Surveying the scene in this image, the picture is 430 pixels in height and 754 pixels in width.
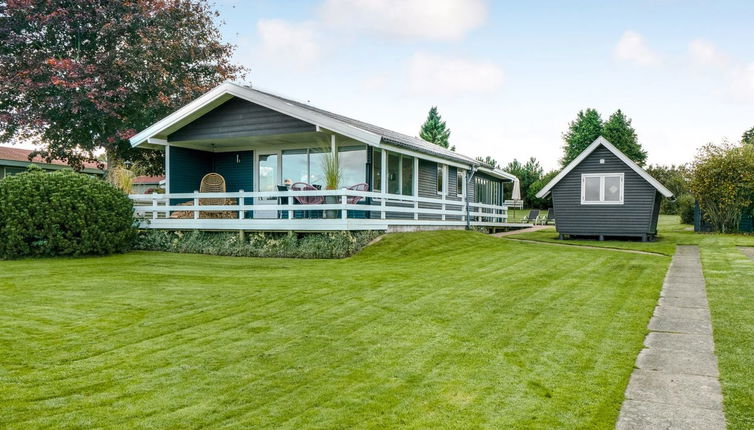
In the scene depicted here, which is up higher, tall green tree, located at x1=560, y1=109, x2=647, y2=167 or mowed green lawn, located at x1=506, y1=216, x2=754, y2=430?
tall green tree, located at x1=560, y1=109, x2=647, y2=167

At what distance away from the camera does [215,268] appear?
1035 cm

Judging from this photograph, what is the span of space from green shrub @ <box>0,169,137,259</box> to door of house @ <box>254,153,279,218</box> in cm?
547

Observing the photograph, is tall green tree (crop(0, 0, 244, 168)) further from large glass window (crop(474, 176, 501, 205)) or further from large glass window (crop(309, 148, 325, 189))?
large glass window (crop(474, 176, 501, 205))

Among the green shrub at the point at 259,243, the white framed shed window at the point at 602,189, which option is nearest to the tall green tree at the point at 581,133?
the white framed shed window at the point at 602,189

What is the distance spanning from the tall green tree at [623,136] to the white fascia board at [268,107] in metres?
44.8

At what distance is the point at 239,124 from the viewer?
1638 cm

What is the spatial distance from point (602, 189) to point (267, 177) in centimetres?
1133

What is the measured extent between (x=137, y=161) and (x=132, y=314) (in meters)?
20.9

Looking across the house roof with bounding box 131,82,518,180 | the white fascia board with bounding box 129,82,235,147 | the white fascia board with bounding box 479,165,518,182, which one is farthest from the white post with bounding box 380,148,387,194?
the white fascia board with bounding box 479,165,518,182

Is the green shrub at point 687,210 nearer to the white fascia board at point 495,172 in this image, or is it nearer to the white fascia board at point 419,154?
the white fascia board at point 495,172

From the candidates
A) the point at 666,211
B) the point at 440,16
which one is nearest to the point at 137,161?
the point at 440,16

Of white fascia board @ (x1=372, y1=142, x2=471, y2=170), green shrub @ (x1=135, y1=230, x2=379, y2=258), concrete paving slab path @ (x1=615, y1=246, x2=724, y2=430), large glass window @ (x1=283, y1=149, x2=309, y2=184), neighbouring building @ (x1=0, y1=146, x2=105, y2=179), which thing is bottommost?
concrete paving slab path @ (x1=615, y1=246, x2=724, y2=430)

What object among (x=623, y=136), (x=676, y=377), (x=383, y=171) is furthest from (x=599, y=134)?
(x=676, y=377)

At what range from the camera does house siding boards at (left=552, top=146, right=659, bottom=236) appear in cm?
1873
